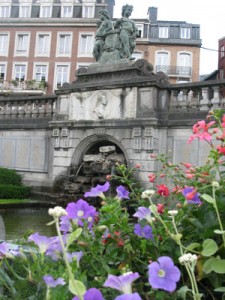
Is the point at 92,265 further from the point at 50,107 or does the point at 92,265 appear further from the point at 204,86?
the point at 50,107

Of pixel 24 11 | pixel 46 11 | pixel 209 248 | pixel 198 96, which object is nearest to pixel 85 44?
pixel 46 11

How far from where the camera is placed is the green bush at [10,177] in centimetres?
1339

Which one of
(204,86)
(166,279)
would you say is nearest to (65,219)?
(166,279)

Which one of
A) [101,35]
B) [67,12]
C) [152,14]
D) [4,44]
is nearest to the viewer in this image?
[101,35]

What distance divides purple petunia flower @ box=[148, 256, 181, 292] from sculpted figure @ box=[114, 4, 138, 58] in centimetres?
1263

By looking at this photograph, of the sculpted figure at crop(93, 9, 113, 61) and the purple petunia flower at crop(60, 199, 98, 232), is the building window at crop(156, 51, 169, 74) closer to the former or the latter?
the sculpted figure at crop(93, 9, 113, 61)

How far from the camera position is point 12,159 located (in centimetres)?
1517

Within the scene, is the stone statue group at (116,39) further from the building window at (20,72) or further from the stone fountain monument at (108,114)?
the building window at (20,72)

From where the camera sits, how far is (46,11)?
4244cm

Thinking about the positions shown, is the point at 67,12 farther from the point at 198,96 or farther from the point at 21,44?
the point at 198,96

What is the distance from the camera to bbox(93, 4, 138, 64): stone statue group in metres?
13.4

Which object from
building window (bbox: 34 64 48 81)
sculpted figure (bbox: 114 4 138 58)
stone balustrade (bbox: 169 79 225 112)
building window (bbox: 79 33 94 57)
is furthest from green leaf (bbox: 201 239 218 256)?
building window (bbox: 34 64 48 81)

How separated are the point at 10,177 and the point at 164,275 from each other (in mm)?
12902

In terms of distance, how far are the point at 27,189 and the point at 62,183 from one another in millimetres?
1368
